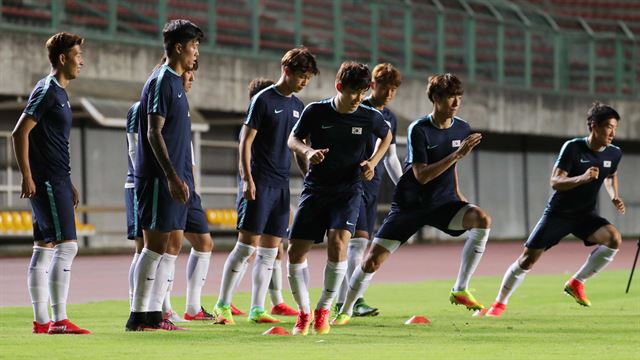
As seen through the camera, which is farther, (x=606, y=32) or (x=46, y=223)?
(x=606, y=32)

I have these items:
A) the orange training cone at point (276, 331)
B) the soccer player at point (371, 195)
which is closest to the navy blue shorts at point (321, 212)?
the orange training cone at point (276, 331)

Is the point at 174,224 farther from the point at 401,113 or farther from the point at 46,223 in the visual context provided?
the point at 401,113

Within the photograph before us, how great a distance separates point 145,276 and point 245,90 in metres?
20.8

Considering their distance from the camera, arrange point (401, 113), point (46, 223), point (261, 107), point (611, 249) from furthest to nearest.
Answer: point (401, 113)
point (611, 249)
point (261, 107)
point (46, 223)

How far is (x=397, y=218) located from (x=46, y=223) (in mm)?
3104

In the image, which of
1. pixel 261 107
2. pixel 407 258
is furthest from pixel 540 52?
pixel 261 107

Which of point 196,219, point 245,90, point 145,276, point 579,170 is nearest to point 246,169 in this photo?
point 196,219

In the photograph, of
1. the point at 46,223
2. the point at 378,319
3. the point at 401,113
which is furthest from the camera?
the point at 401,113

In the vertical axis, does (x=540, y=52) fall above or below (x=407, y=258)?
above

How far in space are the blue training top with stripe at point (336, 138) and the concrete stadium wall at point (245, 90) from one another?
17.1 m

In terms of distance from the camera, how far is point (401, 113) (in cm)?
3434

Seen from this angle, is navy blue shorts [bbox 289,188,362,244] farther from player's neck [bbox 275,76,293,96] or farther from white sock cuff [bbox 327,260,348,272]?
player's neck [bbox 275,76,293,96]

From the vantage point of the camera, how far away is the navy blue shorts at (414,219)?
1152 centimetres

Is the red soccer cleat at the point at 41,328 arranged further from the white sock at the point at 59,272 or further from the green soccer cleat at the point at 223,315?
the green soccer cleat at the point at 223,315
